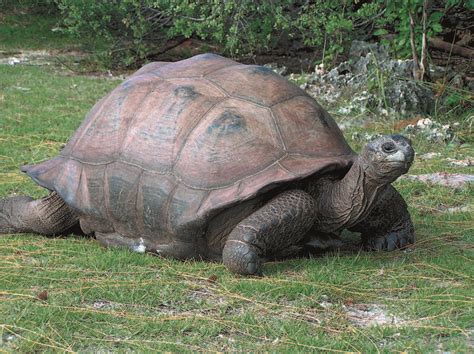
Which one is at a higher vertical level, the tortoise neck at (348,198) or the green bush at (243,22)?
the tortoise neck at (348,198)

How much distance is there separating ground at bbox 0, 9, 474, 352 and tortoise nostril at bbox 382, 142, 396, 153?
1.98ft

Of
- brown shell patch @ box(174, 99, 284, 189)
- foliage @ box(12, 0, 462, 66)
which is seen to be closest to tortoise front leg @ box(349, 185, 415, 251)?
brown shell patch @ box(174, 99, 284, 189)

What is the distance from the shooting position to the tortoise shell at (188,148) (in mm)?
3771

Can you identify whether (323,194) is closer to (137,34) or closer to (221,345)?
(221,345)

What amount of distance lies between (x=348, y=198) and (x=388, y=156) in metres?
0.35

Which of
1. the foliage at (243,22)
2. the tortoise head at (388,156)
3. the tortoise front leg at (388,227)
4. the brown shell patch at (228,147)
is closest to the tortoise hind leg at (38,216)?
the brown shell patch at (228,147)

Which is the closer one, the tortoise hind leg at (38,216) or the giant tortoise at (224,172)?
the giant tortoise at (224,172)

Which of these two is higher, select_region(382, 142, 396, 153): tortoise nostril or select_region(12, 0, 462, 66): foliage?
select_region(382, 142, 396, 153): tortoise nostril

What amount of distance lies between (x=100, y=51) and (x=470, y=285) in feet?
33.1

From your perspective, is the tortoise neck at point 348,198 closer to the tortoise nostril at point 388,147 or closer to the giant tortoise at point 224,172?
the giant tortoise at point 224,172

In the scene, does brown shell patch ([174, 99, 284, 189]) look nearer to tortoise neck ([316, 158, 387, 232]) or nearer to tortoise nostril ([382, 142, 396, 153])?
tortoise neck ([316, 158, 387, 232])

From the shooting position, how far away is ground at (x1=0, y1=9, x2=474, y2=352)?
2961 mm

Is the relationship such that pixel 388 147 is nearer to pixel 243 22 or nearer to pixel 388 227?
pixel 388 227

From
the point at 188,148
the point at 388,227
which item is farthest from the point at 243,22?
the point at 188,148
